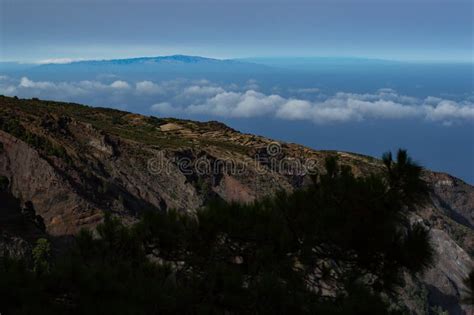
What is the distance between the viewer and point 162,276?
8.24m

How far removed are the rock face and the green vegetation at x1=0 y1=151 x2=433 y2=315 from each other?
1092cm

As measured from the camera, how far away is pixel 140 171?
39.1 meters

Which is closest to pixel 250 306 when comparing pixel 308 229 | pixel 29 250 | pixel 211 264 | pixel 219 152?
pixel 211 264

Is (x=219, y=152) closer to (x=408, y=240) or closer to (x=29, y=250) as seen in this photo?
(x=29, y=250)
